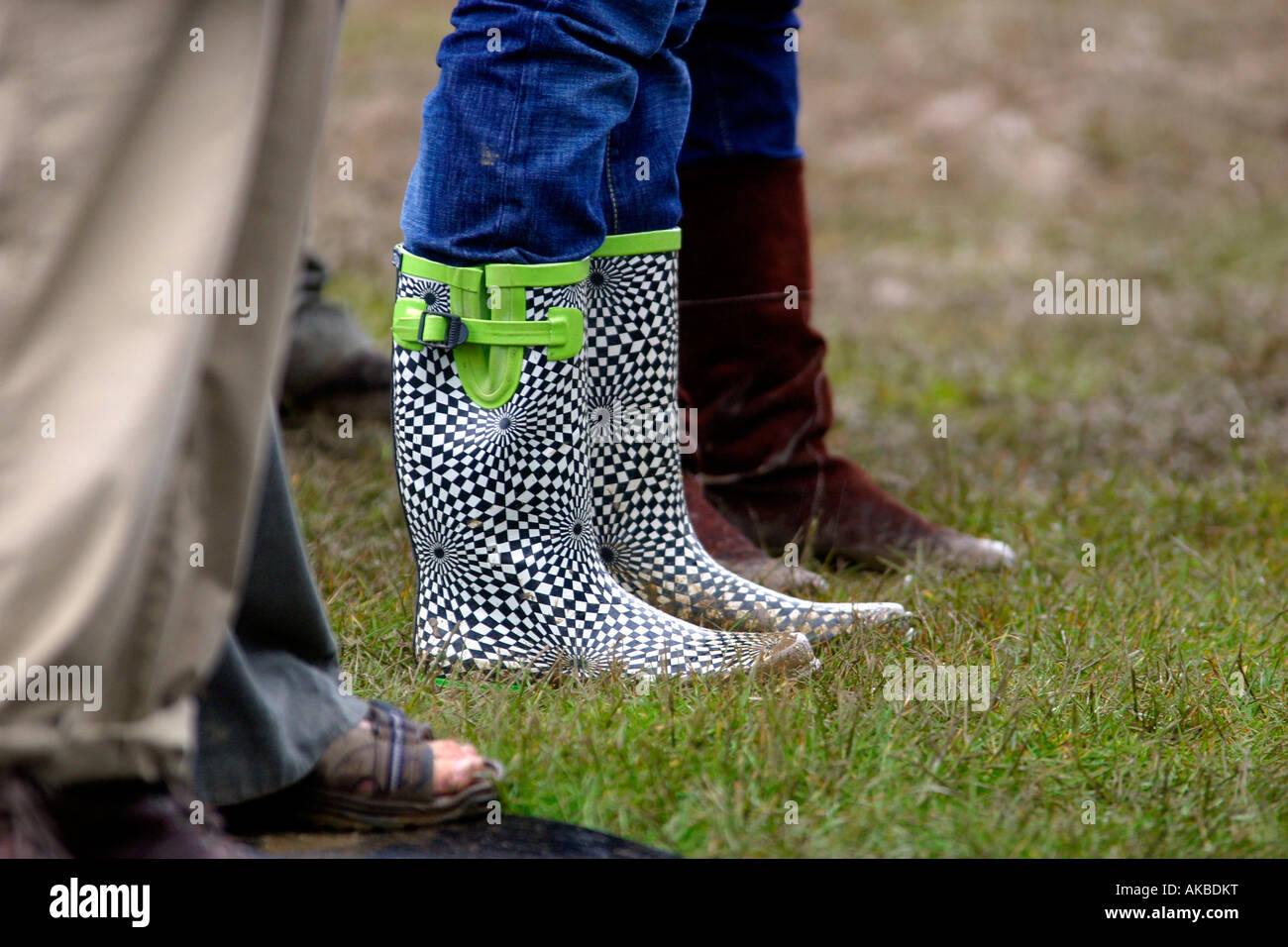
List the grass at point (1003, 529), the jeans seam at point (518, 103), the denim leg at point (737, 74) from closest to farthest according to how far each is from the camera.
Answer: the grass at point (1003, 529)
the jeans seam at point (518, 103)
the denim leg at point (737, 74)

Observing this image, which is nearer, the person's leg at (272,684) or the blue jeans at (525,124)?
the person's leg at (272,684)

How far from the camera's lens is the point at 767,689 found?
1475mm

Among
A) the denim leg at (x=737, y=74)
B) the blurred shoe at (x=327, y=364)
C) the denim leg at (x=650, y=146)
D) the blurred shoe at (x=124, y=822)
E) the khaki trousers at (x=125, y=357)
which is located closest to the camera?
the khaki trousers at (x=125, y=357)

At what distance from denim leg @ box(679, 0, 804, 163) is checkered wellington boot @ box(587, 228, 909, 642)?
1.70 feet

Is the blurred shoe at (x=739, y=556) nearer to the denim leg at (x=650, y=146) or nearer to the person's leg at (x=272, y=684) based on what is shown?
the denim leg at (x=650, y=146)

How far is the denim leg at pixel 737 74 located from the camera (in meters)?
2.16

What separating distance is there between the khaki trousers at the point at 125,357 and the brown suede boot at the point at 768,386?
1.27 metres

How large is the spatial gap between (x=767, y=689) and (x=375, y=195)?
15.8 ft

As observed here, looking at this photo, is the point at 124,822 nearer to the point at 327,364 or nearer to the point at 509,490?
the point at 509,490

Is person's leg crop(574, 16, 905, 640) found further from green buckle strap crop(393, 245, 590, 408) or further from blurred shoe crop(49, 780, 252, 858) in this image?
blurred shoe crop(49, 780, 252, 858)

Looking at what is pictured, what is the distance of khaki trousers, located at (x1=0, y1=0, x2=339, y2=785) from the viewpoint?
91cm

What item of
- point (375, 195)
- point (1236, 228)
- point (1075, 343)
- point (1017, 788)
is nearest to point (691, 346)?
point (1017, 788)

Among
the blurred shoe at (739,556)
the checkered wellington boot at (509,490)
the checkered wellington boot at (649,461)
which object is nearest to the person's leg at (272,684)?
the checkered wellington boot at (509,490)

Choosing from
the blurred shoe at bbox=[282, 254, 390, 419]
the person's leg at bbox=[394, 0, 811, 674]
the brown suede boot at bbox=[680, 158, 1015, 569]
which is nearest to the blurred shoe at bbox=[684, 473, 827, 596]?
the brown suede boot at bbox=[680, 158, 1015, 569]
